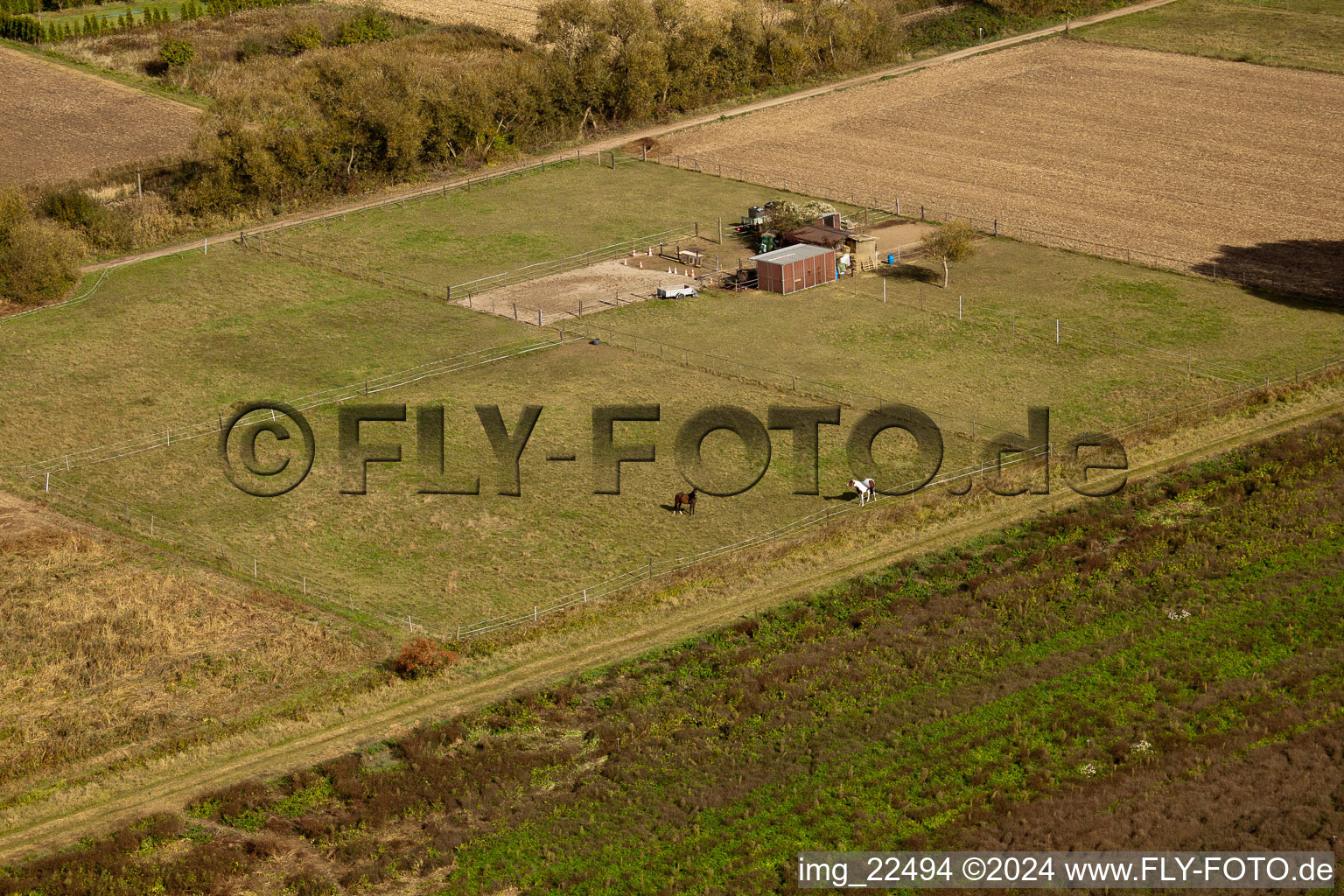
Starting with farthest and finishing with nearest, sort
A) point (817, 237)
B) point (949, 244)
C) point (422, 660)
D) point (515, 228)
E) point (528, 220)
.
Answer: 1. point (528, 220)
2. point (515, 228)
3. point (817, 237)
4. point (949, 244)
5. point (422, 660)

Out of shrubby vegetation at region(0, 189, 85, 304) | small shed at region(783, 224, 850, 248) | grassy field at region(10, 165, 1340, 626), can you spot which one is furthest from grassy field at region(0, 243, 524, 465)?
small shed at region(783, 224, 850, 248)

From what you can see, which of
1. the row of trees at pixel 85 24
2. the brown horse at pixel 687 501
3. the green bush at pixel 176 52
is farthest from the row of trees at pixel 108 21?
the brown horse at pixel 687 501

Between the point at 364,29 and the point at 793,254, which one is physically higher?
the point at 364,29

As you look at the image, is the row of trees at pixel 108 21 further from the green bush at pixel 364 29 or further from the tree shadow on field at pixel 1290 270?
A: the tree shadow on field at pixel 1290 270

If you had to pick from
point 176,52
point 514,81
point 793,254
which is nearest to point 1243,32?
point 514,81

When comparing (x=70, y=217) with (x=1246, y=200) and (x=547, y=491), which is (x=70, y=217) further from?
(x=1246, y=200)

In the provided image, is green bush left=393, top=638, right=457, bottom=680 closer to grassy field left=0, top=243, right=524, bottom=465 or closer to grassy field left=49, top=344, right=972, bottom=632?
grassy field left=49, top=344, right=972, bottom=632

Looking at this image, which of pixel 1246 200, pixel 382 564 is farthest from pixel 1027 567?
pixel 1246 200

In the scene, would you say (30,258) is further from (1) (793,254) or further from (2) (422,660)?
(2) (422,660)
